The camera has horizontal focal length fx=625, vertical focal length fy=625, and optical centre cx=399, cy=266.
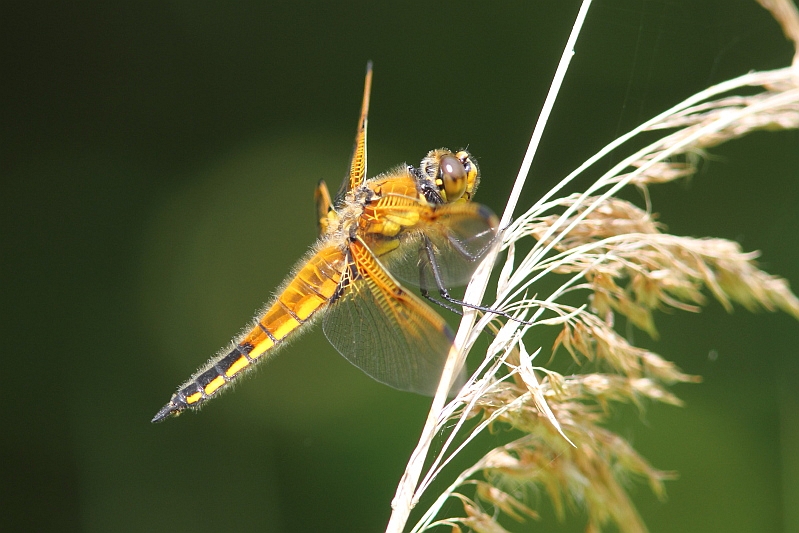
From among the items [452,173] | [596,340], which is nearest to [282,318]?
[452,173]

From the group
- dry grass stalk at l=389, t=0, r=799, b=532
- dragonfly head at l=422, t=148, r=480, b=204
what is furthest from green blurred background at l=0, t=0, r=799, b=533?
dry grass stalk at l=389, t=0, r=799, b=532

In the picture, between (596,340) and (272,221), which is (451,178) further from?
(272,221)

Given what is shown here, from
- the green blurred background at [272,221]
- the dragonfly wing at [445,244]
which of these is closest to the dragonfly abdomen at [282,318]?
the dragonfly wing at [445,244]

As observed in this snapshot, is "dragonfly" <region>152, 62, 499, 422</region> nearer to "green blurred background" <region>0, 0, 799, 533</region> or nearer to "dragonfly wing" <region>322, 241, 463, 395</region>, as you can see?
"dragonfly wing" <region>322, 241, 463, 395</region>

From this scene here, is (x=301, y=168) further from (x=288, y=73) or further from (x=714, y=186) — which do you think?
(x=714, y=186)

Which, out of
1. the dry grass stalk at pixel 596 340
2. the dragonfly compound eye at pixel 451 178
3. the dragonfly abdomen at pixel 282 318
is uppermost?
the dragonfly compound eye at pixel 451 178

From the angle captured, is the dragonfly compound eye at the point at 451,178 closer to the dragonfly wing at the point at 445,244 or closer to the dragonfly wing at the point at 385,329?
the dragonfly wing at the point at 445,244

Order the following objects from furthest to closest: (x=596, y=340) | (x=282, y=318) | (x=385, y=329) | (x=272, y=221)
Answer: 1. (x=272, y=221)
2. (x=282, y=318)
3. (x=385, y=329)
4. (x=596, y=340)
